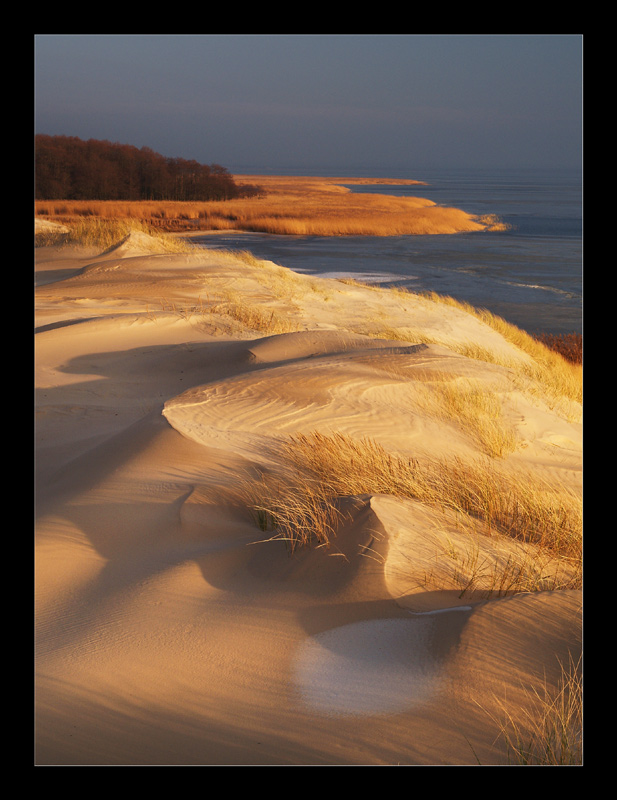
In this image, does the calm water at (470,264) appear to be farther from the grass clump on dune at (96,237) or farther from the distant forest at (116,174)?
the distant forest at (116,174)

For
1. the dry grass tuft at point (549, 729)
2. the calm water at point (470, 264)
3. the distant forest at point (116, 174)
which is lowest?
the dry grass tuft at point (549, 729)

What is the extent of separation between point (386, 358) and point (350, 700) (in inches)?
195

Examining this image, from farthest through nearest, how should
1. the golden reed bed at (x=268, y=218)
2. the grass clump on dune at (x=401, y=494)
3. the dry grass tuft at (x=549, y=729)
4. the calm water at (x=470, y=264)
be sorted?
the golden reed bed at (x=268, y=218) → the calm water at (x=470, y=264) → the grass clump on dune at (x=401, y=494) → the dry grass tuft at (x=549, y=729)

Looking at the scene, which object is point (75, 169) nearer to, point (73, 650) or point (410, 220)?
point (410, 220)

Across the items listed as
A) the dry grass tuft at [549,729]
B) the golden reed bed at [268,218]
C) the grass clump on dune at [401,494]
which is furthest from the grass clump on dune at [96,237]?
the dry grass tuft at [549,729]

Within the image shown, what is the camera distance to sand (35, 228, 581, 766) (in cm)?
190

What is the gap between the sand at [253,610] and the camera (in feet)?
6.23

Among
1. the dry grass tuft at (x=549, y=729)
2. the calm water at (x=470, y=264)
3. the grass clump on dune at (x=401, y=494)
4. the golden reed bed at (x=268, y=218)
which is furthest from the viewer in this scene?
the golden reed bed at (x=268, y=218)

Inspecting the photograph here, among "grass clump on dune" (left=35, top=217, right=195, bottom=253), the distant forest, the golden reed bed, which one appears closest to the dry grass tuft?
"grass clump on dune" (left=35, top=217, right=195, bottom=253)

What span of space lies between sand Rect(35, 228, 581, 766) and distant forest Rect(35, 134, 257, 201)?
35281mm

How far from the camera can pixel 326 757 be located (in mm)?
1791

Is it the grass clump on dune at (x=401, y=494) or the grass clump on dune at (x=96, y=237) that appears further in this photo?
the grass clump on dune at (x=96, y=237)

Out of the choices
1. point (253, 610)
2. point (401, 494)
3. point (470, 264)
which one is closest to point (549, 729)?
point (253, 610)

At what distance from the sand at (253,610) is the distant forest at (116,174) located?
3528cm
